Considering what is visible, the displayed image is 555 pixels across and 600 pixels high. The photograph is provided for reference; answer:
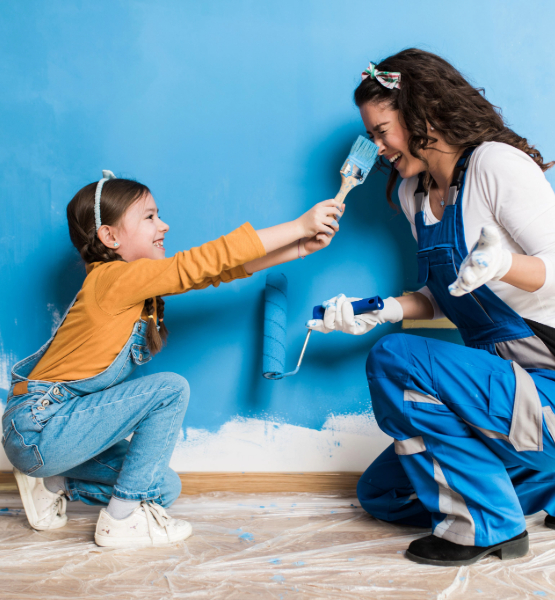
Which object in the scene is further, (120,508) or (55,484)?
(55,484)

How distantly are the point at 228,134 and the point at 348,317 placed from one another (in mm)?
643

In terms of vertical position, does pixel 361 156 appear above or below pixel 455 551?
above

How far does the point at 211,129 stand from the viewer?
1.40m

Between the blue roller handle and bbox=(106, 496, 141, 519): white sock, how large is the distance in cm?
60

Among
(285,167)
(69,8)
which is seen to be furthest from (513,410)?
(69,8)

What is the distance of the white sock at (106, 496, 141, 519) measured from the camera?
1.05 meters

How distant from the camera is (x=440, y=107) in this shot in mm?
1107

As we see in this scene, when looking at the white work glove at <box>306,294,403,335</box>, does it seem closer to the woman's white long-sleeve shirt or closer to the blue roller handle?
the blue roller handle

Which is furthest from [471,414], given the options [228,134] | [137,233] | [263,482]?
[228,134]

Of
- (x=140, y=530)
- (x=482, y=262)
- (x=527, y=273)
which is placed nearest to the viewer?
(x=482, y=262)

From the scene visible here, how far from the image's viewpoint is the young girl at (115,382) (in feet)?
3.45

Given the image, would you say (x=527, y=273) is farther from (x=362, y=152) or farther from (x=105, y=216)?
(x=105, y=216)

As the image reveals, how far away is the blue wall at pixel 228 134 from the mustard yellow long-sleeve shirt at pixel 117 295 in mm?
301

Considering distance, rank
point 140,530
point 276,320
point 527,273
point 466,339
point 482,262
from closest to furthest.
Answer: point 482,262, point 527,273, point 140,530, point 466,339, point 276,320
